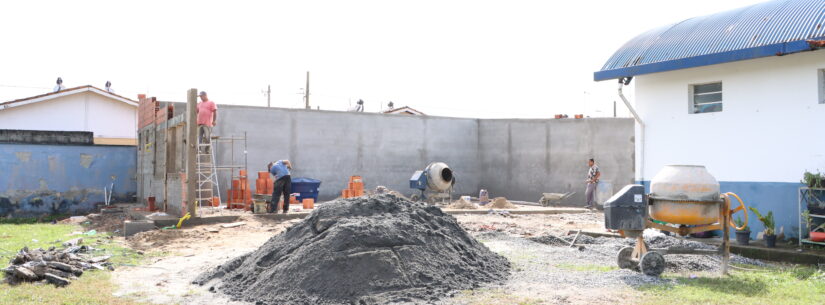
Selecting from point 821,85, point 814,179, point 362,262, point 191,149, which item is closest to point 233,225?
point 191,149

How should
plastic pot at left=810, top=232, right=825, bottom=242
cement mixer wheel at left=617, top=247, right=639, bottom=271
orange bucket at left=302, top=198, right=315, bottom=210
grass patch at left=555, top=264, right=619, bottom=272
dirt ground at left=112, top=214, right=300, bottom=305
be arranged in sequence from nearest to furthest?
dirt ground at left=112, top=214, right=300, bottom=305, cement mixer wheel at left=617, top=247, right=639, bottom=271, grass patch at left=555, top=264, right=619, bottom=272, plastic pot at left=810, top=232, right=825, bottom=242, orange bucket at left=302, top=198, right=315, bottom=210

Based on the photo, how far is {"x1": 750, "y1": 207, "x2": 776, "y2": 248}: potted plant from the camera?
35.9 feet

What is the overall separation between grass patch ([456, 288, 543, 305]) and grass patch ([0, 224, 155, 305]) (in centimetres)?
388

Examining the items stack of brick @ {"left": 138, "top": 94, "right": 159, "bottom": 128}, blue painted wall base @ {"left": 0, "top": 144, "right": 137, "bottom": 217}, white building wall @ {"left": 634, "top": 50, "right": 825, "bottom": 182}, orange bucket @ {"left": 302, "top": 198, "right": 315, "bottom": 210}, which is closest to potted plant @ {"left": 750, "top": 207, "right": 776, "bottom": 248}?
white building wall @ {"left": 634, "top": 50, "right": 825, "bottom": 182}

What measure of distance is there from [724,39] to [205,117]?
1209 centimetres

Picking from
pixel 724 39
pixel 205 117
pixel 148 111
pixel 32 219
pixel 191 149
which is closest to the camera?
pixel 724 39

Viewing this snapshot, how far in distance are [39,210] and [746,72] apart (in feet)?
66.1

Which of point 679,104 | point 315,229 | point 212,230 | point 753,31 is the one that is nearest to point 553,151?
point 679,104

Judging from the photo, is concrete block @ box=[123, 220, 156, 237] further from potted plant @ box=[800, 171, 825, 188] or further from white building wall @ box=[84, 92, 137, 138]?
white building wall @ box=[84, 92, 137, 138]

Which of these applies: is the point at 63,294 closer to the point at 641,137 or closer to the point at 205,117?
the point at 205,117

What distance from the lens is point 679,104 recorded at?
1356 centimetres

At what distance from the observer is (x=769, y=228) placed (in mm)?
11125

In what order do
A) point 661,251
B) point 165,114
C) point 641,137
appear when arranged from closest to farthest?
point 661,251 → point 641,137 → point 165,114

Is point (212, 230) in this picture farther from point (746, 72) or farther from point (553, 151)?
point (553, 151)
